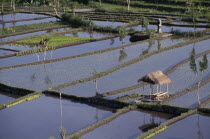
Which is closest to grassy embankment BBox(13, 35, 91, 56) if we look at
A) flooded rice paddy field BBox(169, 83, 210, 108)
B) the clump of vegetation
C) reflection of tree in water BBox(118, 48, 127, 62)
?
reflection of tree in water BBox(118, 48, 127, 62)

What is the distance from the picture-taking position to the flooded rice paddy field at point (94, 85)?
17391 mm

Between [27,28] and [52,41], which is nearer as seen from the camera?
[52,41]

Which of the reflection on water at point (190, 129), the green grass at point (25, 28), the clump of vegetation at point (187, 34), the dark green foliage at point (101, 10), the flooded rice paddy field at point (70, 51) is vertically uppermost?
the dark green foliage at point (101, 10)

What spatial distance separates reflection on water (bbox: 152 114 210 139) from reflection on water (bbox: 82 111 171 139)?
828mm

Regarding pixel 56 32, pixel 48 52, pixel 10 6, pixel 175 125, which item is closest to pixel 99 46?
pixel 48 52

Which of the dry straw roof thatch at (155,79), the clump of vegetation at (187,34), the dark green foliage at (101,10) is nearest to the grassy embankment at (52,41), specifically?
the clump of vegetation at (187,34)

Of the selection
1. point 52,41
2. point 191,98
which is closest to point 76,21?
Answer: point 52,41

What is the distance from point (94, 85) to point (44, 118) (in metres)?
4.54

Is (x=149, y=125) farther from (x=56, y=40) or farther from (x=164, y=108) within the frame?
(x=56, y=40)

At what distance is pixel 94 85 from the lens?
22734 mm

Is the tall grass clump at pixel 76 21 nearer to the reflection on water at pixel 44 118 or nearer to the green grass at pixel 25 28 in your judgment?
the green grass at pixel 25 28

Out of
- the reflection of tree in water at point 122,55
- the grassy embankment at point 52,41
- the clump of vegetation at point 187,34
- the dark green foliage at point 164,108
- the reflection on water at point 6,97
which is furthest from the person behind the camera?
the clump of vegetation at point 187,34

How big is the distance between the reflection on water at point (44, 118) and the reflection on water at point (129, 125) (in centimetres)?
75

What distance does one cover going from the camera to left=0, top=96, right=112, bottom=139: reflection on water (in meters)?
Result: 17.3
